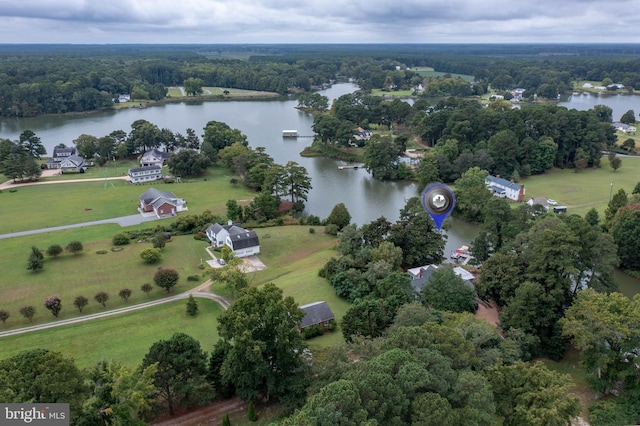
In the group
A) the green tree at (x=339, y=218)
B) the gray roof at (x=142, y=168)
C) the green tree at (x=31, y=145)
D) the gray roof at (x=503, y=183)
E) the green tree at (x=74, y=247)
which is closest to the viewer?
the green tree at (x=74, y=247)

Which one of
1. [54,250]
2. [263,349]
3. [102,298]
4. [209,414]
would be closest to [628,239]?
[263,349]

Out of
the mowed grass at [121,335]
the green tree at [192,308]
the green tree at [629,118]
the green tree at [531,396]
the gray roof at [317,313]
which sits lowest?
the mowed grass at [121,335]

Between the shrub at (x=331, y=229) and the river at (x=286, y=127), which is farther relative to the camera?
the river at (x=286, y=127)

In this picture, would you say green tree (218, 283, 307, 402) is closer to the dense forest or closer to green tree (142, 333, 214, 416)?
green tree (142, 333, 214, 416)

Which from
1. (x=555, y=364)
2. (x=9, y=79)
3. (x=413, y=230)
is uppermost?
(x=9, y=79)

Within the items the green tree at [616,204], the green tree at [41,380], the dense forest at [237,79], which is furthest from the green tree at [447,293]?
the dense forest at [237,79]

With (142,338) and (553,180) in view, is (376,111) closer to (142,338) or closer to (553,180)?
(553,180)

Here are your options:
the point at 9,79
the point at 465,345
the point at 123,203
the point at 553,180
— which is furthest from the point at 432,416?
the point at 9,79

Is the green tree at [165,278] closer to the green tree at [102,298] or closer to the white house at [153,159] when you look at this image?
the green tree at [102,298]
